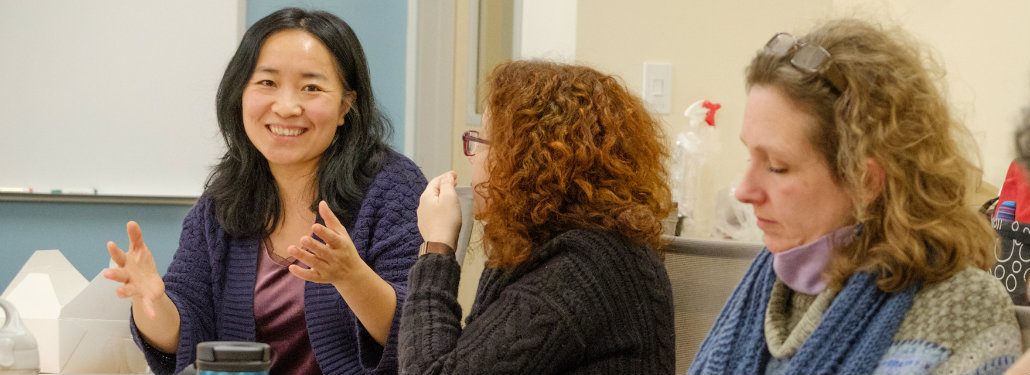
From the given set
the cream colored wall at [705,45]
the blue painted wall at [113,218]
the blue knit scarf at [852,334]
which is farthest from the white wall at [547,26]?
the blue knit scarf at [852,334]

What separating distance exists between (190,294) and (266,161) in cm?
32

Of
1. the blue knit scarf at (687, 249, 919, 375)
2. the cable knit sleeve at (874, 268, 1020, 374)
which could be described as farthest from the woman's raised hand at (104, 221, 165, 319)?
the cable knit sleeve at (874, 268, 1020, 374)

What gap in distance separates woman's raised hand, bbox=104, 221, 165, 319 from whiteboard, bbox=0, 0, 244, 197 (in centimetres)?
190

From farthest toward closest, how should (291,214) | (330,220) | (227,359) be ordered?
(291,214) → (330,220) → (227,359)

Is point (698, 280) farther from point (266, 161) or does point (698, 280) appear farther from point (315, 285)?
point (266, 161)

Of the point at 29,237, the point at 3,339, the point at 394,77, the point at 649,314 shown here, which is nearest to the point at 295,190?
the point at 3,339

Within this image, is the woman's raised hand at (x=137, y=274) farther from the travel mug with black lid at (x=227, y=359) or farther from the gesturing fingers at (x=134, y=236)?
the travel mug with black lid at (x=227, y=359)

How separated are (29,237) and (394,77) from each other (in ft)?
4.45

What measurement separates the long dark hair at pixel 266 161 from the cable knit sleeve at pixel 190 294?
0.05 meters

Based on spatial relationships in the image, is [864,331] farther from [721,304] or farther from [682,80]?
[682,80]

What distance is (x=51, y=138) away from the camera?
3250 millimetres

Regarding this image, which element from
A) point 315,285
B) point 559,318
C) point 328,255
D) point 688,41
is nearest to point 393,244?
point 315,285

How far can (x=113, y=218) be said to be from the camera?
130 inches

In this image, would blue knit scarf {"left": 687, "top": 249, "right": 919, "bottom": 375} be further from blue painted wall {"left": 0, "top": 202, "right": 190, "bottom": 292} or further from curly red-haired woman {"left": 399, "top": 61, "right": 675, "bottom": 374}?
blue painted wall {"left": 0, "top": 202, "right": 190, "bottom": 292}
